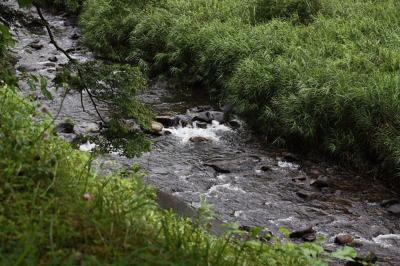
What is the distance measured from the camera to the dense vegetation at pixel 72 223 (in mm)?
2396

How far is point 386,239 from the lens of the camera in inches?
278

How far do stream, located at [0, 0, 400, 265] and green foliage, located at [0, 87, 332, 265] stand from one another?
273 cm

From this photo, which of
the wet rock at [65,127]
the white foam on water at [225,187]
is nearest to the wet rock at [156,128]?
the wet rock at [65,127]

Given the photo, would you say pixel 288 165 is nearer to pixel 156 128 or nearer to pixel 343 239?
pixel 343 239

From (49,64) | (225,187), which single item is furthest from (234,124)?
(49,64)

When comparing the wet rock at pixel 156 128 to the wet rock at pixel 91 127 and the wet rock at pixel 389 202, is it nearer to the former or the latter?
the wet rock at pixel 91 127

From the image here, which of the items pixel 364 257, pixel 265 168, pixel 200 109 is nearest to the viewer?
pixel 364 257

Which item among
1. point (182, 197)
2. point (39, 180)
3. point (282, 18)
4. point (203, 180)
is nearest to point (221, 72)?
point (282, 18)

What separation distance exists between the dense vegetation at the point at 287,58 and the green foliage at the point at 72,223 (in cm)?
334

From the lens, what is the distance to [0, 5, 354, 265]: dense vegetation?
2396mm

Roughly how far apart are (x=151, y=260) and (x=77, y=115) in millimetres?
8847

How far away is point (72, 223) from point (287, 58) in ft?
30.4

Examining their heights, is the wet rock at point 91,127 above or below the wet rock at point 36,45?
below

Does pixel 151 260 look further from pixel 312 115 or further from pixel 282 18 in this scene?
pixel 282 18
